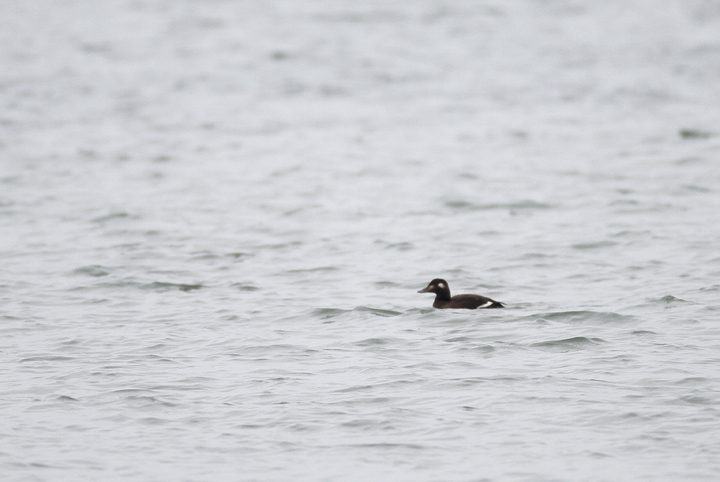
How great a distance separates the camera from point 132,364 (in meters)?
9.74

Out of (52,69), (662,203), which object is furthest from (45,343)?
(52,69)

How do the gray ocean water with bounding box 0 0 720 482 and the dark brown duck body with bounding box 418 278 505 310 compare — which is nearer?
the gray ocean water with bounding box 0 0 720 482

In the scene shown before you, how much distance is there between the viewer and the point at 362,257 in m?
14.6

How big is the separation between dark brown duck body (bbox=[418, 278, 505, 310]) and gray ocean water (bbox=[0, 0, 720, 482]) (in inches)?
4.2

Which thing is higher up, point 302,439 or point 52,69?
point 52,69

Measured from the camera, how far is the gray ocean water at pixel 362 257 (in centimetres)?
801

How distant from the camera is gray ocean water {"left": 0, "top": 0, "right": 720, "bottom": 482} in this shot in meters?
8.01

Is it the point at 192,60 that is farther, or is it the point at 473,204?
the point at 192,60

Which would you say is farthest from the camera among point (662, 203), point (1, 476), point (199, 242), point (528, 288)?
point (662, 203)

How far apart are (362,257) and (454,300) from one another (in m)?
3.50

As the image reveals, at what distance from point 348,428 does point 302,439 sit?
1.37 ft

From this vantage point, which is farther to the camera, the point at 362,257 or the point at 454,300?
the point at 362,257

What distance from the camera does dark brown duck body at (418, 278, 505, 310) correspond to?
11.2 meters

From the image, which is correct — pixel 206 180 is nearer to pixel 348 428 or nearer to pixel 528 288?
pixel 528 288
